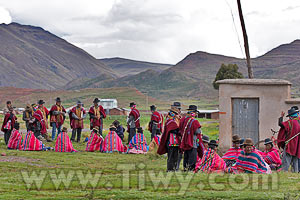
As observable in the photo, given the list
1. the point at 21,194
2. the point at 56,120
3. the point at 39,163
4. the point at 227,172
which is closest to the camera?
the point at 21,194

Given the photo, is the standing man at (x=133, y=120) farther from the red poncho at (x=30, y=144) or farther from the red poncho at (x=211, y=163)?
the red poncho at (x=211, y=163)

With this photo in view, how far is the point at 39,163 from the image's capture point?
14859mm

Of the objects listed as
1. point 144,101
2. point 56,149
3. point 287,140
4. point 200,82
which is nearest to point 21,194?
point 287,140

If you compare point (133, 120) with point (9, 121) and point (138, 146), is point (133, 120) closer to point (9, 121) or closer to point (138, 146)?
point (138, 146)

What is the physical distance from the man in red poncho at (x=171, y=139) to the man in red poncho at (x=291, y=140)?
2.83 m

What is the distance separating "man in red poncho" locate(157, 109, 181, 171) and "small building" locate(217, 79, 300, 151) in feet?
19.7

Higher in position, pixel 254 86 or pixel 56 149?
pixel 254 86

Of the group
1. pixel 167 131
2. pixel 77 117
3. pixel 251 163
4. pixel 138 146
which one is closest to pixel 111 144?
pixel 138 146

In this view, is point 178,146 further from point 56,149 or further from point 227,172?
point 56,149

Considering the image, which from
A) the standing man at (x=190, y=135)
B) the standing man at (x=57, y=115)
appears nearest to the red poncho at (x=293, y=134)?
the standing man at (x=190, y=135)

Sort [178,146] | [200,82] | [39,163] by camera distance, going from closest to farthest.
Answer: [178,146]
[39,163]
[200,82]

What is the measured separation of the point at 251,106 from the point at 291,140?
530 cm

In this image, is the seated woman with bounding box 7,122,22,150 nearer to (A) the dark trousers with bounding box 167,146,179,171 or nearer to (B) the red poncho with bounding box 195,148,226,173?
(A) the dark trousers with bounding box 167,146,179,171

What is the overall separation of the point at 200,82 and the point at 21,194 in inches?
6981
